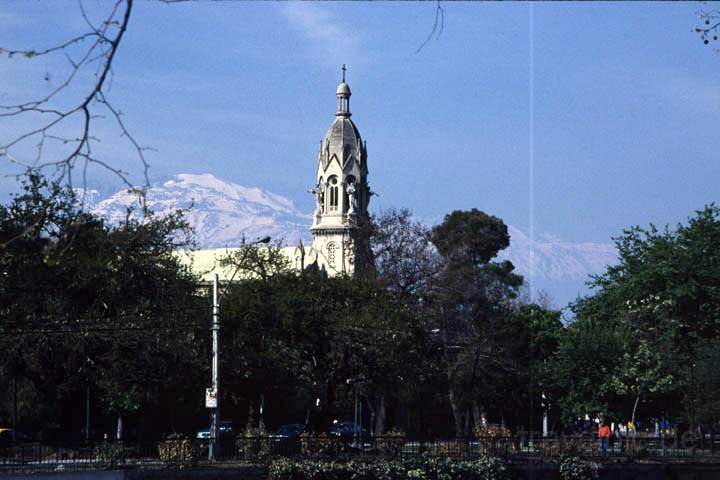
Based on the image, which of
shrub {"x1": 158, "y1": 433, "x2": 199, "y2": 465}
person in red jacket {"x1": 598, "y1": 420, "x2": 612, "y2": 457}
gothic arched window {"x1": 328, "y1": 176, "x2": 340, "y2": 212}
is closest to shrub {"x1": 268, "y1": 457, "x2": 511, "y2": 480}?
shrub {"x1": 158, "y1": 433, "x2": 199, "y2": 465}

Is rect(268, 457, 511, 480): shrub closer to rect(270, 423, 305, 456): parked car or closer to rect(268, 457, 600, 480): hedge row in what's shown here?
rect(268, 457, 600, 480): hedge row

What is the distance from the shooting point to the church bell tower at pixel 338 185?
133 meters

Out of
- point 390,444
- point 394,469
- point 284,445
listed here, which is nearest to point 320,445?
point 284,445

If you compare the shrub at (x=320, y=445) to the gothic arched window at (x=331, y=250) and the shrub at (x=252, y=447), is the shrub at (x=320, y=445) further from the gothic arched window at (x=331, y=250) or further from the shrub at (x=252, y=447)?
the gothic arched window at (x=331, y=250)

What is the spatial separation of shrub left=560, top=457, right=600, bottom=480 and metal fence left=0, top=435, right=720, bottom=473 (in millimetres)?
730

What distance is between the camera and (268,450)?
4131 cm

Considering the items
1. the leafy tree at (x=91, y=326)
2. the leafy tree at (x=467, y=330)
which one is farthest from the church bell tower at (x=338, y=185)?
the leafy tree at (x=91, y=326)

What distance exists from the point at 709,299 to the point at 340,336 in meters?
19.9

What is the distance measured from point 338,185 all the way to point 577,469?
9178cm

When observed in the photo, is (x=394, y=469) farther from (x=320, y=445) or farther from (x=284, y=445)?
(x=284, y=445)

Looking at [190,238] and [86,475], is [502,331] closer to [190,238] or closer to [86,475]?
[190,238]

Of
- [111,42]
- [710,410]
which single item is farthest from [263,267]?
[111,42]

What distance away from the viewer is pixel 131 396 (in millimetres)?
51188

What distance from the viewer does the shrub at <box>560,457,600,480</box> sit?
42.9 meters
